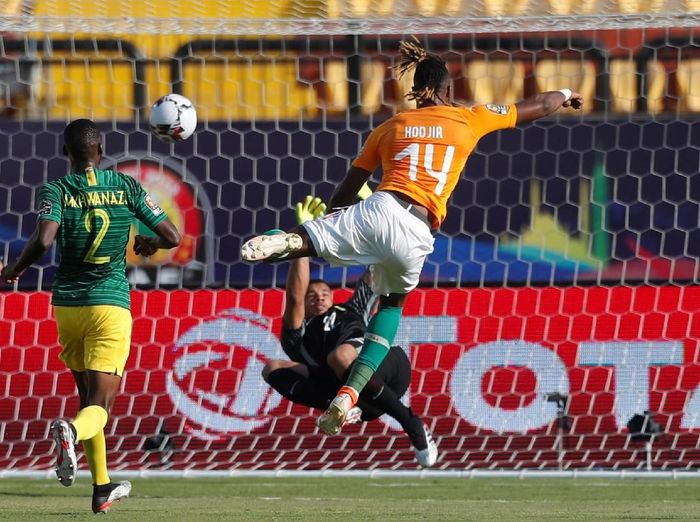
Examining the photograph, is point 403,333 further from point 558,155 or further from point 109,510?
point 109,510

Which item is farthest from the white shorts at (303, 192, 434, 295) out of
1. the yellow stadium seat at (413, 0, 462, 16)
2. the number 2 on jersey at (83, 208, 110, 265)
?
the yellow stadium seat at (413, 0, 462, 16)

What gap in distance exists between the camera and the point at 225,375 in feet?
32.8

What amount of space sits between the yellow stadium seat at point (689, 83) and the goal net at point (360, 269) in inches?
0.7

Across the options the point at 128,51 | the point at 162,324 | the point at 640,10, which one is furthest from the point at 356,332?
the point at 128,51

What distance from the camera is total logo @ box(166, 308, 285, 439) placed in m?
9.95

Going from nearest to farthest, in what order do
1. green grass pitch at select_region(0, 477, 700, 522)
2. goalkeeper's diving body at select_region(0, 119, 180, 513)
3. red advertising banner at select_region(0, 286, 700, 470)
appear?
goalkeeper's diving body at select_region(0, 119, 180, 513) → green grass pitch at select_region(0, 477, 700, 522) → red advertising banner at select_region(0, 286, 700, 470)

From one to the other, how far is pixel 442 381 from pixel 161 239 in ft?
12.9

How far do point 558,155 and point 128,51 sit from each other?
350 cm

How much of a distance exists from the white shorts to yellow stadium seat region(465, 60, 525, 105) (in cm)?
528

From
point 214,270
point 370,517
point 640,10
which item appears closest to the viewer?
point 370,517

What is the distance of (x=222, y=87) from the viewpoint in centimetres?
1118

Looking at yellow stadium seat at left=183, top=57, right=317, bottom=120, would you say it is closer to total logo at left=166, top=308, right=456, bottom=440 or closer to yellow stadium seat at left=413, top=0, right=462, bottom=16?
total logo at left=166, top=308, right=456, bottom=440

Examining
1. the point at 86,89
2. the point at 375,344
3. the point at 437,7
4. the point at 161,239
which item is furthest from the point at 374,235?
the point at 86,89

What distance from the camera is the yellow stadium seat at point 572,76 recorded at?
11102mm
